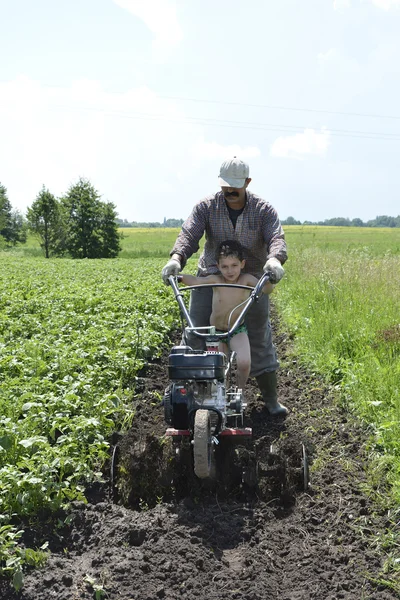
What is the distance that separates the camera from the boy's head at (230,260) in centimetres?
495

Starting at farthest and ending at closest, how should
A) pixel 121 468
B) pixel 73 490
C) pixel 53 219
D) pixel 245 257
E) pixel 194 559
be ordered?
pixel 53 219 < pixel 245 257 < pixel 121 468 < pixel 73 490 < pixel 194 559

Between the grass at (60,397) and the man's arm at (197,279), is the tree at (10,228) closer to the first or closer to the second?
the grass at (60,397)

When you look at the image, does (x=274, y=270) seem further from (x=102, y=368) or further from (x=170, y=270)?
(x=102, y=368)

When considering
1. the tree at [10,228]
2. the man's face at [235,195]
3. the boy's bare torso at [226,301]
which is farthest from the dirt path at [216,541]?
the tree at [10,228]

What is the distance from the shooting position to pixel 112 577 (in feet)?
10.5

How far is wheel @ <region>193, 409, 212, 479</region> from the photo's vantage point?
12.1ft

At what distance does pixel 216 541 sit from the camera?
3.66 m

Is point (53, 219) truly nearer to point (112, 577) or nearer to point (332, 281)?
point (332, 281)

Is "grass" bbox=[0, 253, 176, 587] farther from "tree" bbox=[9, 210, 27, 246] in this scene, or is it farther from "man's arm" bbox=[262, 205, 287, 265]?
"tree" bbox=[9, 210, 27, 246]

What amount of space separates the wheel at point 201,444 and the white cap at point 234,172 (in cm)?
192

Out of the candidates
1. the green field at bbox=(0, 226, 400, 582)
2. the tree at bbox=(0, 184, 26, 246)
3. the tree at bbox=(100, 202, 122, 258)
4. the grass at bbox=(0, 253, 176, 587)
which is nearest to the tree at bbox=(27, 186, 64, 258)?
the tree at bbox=(100, 202, 122, 258)

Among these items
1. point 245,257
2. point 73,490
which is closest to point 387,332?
point 245,257

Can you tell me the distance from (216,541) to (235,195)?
2620 mm

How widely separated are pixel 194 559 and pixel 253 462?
107cm
